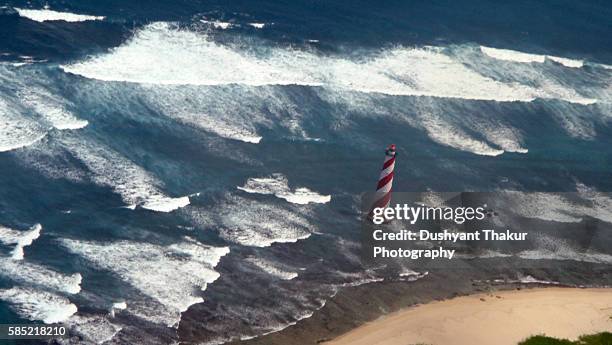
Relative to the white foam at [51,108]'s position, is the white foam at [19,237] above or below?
below

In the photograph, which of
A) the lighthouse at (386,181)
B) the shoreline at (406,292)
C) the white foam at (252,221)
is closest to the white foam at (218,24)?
the white foam at (252,221)

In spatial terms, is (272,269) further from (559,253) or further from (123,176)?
(559,253)

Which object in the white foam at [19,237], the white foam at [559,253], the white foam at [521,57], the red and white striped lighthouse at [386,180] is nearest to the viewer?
the white foam at [19,237]

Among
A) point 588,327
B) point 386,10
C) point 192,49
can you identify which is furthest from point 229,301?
point 386,10

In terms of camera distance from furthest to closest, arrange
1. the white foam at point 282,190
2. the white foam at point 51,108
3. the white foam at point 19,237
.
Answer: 1. the white foam at point 51,108
2. the white foam at point 282,190
3. the white foam at point 19,237

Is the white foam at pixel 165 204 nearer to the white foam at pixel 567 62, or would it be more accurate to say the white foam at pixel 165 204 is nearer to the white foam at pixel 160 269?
the white foam at pixel 160 269

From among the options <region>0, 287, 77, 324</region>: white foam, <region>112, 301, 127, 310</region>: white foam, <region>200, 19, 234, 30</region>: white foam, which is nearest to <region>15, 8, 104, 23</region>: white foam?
<region>200, 19, 234, 30</region>: white foam

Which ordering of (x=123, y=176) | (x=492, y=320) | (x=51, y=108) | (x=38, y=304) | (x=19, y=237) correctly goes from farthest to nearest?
(x=51, y=108) → (x=123, y=176) → (x=19, y=237) → (x=492, y=320) → (x=38, y=304)

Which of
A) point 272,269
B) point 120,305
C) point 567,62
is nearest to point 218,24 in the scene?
point 567,62
